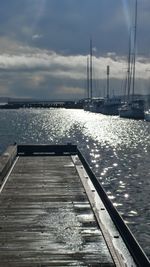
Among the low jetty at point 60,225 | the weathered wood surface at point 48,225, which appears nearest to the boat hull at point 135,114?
the low jetty at point 60,225

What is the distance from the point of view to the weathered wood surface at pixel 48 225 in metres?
10.2

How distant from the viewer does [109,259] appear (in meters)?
10.2

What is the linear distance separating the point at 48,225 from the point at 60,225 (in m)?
0.33

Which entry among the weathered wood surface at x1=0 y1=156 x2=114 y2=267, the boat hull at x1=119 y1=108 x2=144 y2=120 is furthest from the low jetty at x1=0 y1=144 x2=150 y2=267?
the boat hull at x1=119 y1=108 x2=144 y2=120

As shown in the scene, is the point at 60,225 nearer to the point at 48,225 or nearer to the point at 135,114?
the point at 48,225

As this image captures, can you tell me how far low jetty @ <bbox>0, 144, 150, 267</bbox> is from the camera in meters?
10.2

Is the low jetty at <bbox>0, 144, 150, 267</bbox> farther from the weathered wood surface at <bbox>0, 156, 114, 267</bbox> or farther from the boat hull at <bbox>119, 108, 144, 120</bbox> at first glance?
the boat hull at <bbox>119, 108, 144, 120</bbox>

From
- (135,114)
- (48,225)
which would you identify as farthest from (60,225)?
(135,114)

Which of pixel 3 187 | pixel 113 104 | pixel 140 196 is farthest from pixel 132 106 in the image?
pixel 3 187

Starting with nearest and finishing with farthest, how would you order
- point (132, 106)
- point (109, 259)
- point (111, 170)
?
point (109, 259) < point (111, 170) < point (132, 106)

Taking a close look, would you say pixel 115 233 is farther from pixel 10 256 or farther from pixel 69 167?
pixel 69 167

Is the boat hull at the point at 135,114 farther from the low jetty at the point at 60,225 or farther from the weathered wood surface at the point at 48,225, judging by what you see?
the weathered wood surface at the point at 48,225

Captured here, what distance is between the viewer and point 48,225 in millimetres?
12945

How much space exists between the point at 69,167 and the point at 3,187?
22.6 ft
